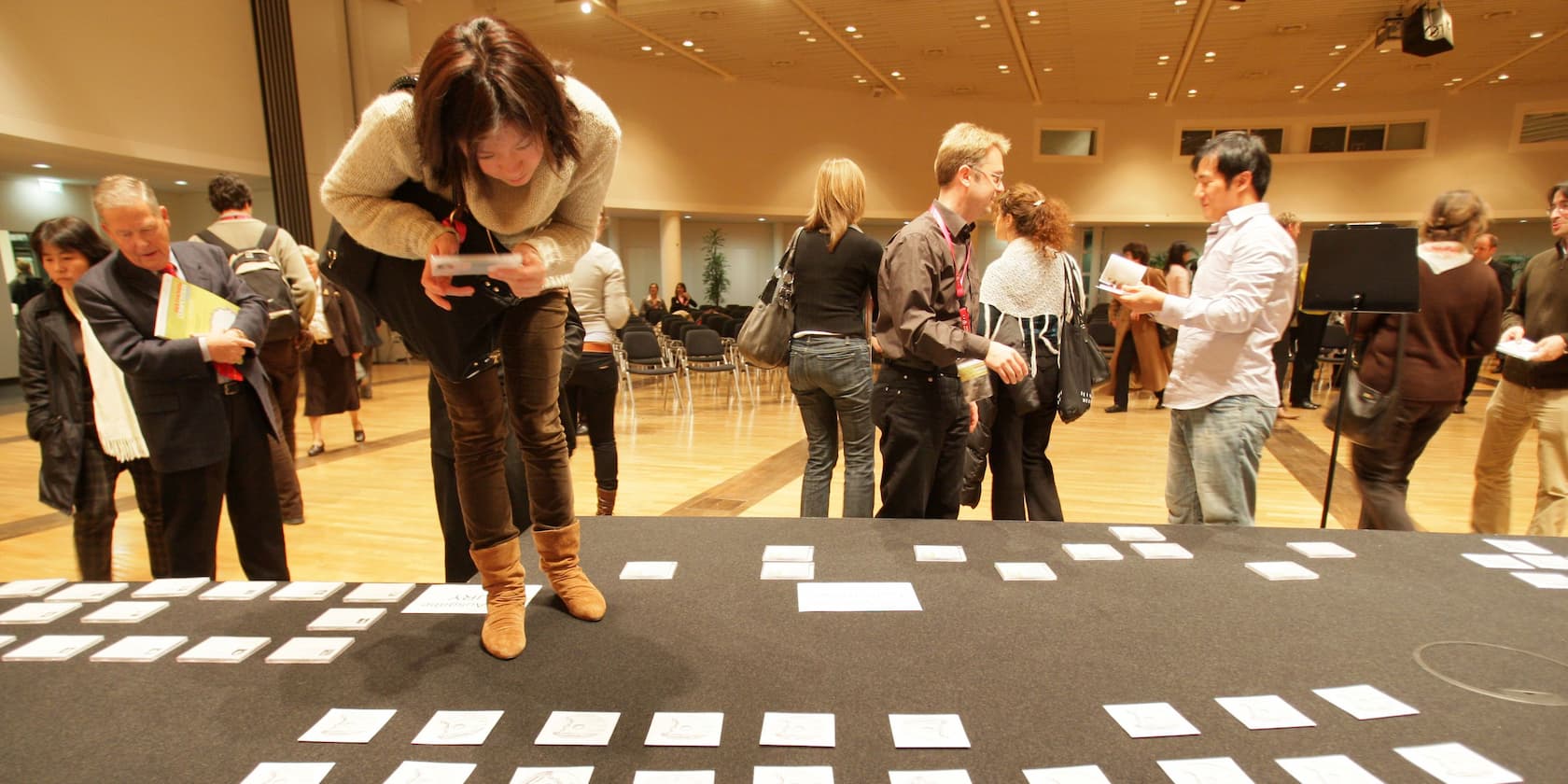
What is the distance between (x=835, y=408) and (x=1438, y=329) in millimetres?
2251

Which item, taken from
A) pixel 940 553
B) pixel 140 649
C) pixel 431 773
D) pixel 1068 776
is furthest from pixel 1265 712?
pixel 140 649

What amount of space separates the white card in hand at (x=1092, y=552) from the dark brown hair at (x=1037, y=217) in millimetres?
1183

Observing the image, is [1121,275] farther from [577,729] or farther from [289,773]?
[289,773]

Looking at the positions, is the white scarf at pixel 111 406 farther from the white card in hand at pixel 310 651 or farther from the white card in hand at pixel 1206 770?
the white card in hand at pixel 1206 770

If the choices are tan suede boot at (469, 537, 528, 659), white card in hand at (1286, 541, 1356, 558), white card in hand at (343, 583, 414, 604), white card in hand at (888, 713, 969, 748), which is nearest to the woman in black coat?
white card in hand at (343, 583, 414, 604)

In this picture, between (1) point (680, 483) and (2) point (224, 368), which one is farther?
(1) point (680, 483)

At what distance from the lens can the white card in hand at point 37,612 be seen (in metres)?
1.81

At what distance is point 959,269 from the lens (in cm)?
257

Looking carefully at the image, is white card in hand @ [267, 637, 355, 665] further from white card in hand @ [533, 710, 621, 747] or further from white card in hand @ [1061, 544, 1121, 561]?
white card in hand @ [1061, 544, 1121, 561]

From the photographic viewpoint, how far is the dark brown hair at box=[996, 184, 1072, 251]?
279 centimetres

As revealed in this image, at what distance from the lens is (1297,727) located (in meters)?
1.29

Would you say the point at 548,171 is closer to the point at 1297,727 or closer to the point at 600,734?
the point at 600,734

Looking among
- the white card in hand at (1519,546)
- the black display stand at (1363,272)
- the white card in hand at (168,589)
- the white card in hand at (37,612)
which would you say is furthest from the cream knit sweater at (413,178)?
the white card in hand at (1519,546)

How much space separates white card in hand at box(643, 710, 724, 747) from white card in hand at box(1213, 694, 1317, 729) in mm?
935
